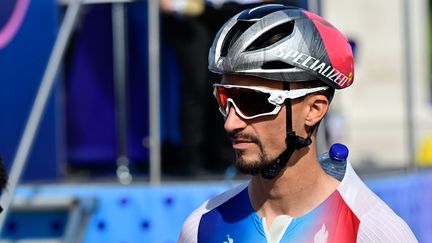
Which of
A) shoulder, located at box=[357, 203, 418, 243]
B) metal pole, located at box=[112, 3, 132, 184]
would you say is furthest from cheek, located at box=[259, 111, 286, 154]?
metal pole, located at box=[112, 3, 132, 184]

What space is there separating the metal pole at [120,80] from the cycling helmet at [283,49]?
3.68 meters

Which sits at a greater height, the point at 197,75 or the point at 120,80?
the point at 197,75

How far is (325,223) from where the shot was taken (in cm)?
322

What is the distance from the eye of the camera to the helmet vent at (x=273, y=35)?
3.28 metres

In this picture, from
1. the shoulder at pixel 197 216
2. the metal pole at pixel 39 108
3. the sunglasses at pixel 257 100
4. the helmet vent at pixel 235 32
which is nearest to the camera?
the sunglasses at pixel 257 100

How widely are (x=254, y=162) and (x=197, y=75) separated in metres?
3.26

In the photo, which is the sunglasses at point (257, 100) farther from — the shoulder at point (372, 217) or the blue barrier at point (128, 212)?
the blue barrier at point (128, 212)

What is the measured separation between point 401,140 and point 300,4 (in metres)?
9.89

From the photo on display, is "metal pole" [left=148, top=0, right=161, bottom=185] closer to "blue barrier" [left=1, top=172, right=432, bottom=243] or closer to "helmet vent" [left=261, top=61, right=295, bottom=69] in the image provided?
"blue barrier" [left=1, top=172, right=432, bottom=243]

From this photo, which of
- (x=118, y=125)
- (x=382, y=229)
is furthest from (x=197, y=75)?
(x=382, y=229)

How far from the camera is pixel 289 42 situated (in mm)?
3234

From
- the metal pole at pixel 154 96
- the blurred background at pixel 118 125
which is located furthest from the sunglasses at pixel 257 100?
the metal pole at pixel 154 96

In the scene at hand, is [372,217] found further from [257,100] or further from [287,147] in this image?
[257,100]

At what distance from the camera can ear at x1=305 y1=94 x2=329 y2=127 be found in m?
3.30
